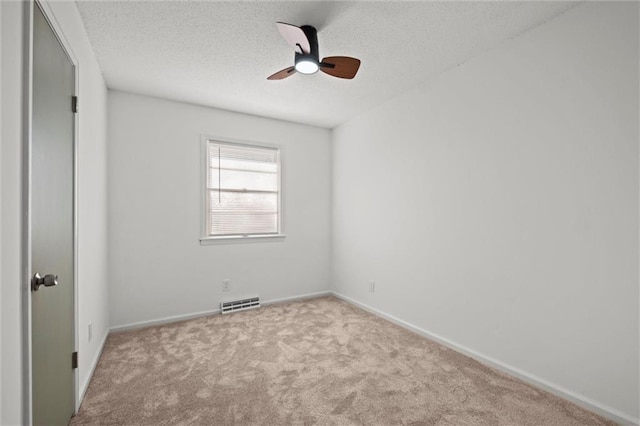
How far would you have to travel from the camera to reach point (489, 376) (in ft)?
7.63

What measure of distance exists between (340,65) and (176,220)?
8.27 ft

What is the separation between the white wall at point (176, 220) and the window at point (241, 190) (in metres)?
0.13

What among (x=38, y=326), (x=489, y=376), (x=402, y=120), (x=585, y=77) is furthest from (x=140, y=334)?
(x=585, y=77)

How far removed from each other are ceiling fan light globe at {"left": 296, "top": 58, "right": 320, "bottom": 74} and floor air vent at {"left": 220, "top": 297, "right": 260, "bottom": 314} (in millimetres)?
2845

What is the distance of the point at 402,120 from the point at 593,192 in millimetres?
1871

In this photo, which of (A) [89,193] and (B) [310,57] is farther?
(A) [89,193]

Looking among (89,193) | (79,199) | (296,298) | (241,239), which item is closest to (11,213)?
(79,199)

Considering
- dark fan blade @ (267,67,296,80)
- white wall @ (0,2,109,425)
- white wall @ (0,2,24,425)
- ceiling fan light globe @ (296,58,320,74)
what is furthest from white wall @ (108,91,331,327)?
white wall @ (0,2,24,425)

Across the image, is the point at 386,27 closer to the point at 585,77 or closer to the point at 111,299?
the point at 585,77

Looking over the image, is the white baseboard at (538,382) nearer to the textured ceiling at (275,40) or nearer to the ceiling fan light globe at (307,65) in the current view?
the textured ceiling at (275,40)

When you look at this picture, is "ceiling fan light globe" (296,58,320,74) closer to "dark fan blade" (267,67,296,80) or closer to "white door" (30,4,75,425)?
"dark fan blade" (267,67,296,80)

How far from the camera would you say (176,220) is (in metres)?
3.54

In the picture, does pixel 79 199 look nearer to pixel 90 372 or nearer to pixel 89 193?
pixel 89 193

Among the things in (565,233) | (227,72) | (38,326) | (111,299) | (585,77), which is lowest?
(111,299)
